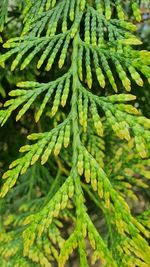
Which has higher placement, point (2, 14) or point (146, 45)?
point (2, 14)

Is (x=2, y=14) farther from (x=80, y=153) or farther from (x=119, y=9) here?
(x=80, y=153)

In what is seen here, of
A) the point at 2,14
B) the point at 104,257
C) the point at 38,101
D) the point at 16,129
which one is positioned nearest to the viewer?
the point at 104,257

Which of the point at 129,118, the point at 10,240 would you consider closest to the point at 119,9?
the point at 129,118

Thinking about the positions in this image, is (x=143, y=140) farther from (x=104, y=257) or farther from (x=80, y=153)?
(x=104, y=257)

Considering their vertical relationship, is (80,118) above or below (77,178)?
above

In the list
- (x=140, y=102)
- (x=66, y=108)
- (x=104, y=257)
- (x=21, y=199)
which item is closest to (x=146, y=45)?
(x=140, y=102)

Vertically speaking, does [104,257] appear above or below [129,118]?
below

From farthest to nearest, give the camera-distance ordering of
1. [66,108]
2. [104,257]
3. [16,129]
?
[16,129]
[66,108]
[104,257]

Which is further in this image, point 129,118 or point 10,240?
point 10,240

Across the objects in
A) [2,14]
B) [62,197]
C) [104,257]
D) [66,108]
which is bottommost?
[104,257]
